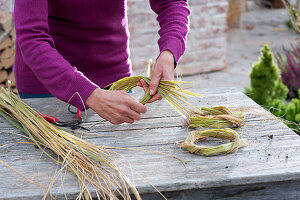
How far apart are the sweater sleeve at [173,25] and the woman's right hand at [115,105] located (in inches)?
16.4

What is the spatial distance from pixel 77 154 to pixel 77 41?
85cm

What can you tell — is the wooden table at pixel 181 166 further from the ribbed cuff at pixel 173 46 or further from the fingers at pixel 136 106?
the ribbed cuff at pixel 173 46

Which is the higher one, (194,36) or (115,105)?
(115,105)

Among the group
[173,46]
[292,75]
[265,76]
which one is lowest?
[292,75]

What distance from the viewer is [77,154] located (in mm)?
1388

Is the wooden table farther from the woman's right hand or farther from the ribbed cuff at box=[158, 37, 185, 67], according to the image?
the ribbed cuff at box=[158, 37, 185, 67]

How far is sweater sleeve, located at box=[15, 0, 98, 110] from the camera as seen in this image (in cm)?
159

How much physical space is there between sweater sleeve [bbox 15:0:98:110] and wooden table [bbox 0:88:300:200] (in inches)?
7.7

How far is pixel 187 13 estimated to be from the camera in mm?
2123

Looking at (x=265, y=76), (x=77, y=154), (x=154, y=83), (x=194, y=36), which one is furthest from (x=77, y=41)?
(x=194, y=36)

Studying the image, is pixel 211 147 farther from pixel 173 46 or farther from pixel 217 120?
pixel 173 46

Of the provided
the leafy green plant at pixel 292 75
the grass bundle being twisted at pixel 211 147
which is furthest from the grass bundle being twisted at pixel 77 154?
the leafy green plant at pixel 292 75

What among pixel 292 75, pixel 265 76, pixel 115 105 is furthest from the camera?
pixel 292 75

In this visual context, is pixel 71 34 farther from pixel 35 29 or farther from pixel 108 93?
pixel 108 93
